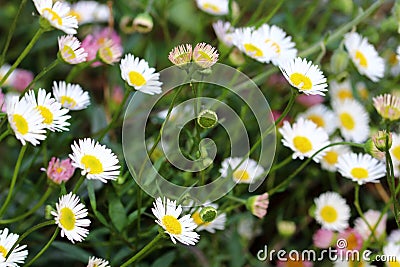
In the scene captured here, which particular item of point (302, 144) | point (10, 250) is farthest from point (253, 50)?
point (10, 250)

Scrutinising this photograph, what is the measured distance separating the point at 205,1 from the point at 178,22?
0.99ft

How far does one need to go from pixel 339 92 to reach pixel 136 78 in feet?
1.34

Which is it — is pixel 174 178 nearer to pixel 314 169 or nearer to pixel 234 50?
pixel 234 50

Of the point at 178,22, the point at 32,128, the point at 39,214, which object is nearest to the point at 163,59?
the point at 178,22

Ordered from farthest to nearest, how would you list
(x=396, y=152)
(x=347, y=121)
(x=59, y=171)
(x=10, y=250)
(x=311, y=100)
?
(x=311, y=100) → (x=347, y=121) → (x=396, y=152) → (x=59, y=171) → (x=10, y=250)

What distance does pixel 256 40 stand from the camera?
72 centimetres

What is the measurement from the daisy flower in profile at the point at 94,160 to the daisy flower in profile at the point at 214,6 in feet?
1.15

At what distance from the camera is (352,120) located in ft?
2.81

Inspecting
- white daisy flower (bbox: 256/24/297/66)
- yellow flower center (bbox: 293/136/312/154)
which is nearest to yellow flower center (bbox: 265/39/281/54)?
white daisy flower (bbox: 256/24/297/66)

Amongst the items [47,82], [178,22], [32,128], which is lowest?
[32,128]

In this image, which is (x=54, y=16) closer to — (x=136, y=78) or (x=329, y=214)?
(x=136, y=78)

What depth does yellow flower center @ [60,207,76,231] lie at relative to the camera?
54 centimetres

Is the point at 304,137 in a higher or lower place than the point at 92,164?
higher

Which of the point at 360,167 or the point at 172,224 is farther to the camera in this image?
the point at 360,167
